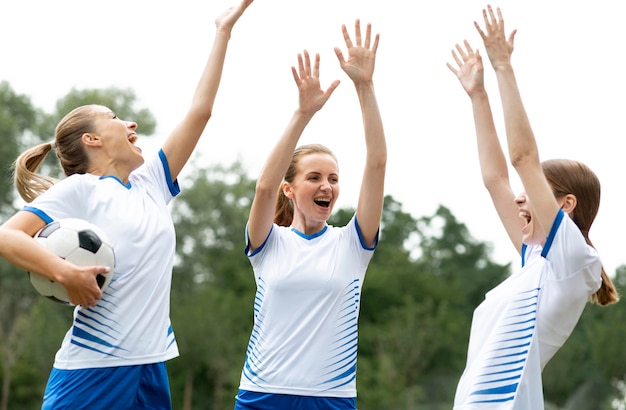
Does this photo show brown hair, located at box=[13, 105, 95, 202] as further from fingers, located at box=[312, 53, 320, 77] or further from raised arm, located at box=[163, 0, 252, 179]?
fingers, located at box=[312, 53, 320, 77]

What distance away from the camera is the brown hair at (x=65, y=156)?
4.91 m

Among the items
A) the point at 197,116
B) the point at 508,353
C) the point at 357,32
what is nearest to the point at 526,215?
the point at 508,353

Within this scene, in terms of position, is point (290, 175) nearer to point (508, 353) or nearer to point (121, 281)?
point (121, 281)

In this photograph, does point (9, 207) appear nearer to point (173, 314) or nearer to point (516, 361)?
point (173, 314)

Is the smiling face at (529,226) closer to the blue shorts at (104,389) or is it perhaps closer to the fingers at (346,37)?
the fingers at (346,37)

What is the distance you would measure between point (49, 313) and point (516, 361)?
29.7 m

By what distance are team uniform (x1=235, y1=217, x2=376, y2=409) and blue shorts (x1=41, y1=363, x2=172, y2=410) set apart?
0.87 m

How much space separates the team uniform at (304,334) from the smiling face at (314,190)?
0.89ft

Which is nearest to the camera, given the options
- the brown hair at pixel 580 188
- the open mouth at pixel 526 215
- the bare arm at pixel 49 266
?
the bare arm at pixel 49 266

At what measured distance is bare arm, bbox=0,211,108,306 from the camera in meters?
4.12

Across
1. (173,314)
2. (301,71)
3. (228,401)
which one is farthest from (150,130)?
(301,71)

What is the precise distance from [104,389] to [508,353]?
2057 millimetres

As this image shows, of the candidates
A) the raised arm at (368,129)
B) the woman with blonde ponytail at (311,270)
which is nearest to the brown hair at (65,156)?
the woman with blonde ponytail at (311,270)

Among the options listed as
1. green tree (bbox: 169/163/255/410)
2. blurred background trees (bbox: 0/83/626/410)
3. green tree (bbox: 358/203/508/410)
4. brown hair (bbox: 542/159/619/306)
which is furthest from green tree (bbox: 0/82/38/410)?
brown hair (bbox: 542/159/619/306)
